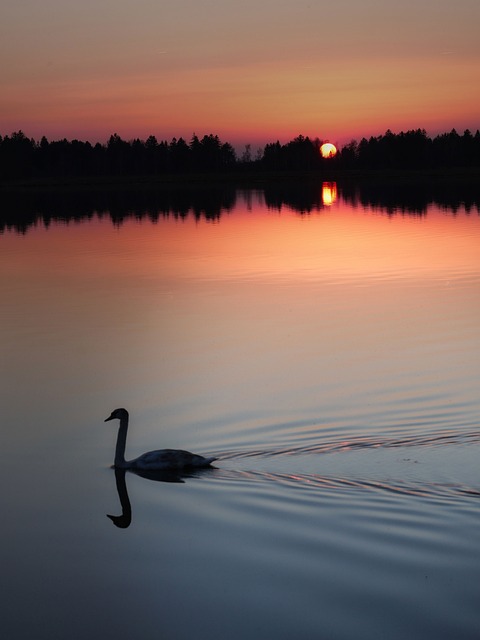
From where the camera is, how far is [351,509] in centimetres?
962

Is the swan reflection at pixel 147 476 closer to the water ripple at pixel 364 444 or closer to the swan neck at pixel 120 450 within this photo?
the swan neck at pixel 120 450

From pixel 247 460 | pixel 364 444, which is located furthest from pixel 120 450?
pixel 364 444

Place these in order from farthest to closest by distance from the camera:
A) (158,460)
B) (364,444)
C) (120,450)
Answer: (364,444) < (120,450) < (158,460)

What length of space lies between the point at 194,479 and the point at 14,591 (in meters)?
3.13

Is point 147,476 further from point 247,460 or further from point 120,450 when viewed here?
point 247,460

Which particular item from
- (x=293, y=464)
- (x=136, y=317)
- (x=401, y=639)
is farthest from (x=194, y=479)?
(x=136, y=317)

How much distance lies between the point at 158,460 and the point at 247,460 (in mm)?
1044

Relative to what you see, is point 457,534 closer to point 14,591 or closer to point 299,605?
point 299,605

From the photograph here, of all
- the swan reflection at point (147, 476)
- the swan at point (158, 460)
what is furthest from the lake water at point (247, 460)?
the swan at point (158, 460)

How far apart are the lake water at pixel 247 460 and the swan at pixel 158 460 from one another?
17 centimetres

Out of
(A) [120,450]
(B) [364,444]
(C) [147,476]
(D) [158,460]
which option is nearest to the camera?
(D) [158,460]

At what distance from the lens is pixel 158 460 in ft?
36.9

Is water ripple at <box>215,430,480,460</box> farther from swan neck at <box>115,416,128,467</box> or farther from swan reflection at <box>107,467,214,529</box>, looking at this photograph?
swan neck at <box>115,416,128,467</box>

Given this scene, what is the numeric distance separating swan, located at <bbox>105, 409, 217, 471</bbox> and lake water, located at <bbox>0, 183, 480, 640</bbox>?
0.55 feet
